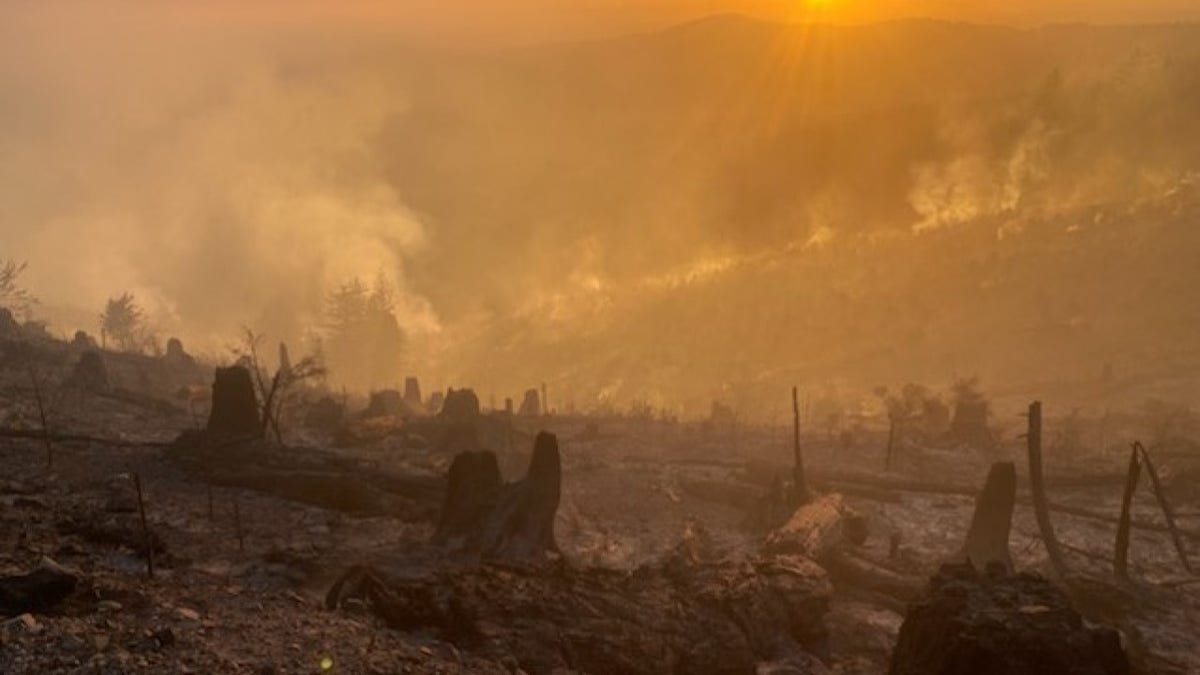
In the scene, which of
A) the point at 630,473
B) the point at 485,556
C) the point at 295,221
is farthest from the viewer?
the point at 295,221

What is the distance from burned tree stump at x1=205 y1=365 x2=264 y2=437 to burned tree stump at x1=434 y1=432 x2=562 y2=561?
13877 millimetres

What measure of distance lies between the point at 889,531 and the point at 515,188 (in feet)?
528

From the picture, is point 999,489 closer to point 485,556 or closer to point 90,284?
point 485,556

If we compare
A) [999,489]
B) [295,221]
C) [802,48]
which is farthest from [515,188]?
[999,489]

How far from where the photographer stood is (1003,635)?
55.9 ft

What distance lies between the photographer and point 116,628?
1572 centimetres

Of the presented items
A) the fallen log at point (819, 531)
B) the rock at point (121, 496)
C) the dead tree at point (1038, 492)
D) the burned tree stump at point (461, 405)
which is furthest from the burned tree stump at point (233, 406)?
the dead tree at point (1038, 492)

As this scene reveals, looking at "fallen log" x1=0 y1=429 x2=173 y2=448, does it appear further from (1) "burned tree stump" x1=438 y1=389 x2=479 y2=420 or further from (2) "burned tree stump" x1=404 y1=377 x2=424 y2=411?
(2) "burned tree stump" x1=404 y1=377 x2=424 y2=411

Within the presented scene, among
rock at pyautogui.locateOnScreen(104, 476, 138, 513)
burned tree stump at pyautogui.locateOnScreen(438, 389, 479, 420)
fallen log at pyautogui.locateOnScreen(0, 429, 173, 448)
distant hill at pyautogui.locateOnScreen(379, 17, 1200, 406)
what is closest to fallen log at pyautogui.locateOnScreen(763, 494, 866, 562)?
rock at pyautogui.locateOnScreen(104, 476, 138, 513)

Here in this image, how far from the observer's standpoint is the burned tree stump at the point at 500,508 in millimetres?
27484

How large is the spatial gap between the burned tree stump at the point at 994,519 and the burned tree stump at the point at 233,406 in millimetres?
29125

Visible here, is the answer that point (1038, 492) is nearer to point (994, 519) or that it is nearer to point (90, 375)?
point (994, 519)

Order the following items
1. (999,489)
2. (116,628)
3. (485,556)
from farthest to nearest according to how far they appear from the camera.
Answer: (999,489) → (485,556) → (116,628)

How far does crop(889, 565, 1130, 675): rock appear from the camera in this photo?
16.7 metres
